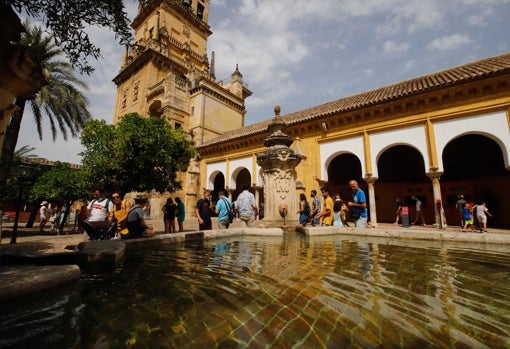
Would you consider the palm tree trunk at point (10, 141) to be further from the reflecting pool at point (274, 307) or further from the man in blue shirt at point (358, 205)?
the man in blue shirt at point (358, 205)

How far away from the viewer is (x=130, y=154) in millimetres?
9383

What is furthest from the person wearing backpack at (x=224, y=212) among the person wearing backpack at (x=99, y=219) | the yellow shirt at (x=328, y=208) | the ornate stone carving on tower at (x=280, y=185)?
the yellow shirt at (x=328, y=208)

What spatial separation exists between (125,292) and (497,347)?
2.57 meters

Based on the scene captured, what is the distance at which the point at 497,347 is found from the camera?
1.35m

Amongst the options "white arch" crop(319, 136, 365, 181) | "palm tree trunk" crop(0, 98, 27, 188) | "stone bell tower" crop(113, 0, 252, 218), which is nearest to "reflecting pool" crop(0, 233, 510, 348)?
"white arch" crop(319, 136, 365, 181)

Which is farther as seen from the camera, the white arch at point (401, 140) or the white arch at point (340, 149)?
the white arch at point (340, 149)

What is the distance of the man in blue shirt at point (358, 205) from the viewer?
601 centimetres

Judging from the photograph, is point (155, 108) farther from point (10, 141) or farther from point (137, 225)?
point (137, 225)

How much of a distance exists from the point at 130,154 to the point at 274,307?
9.22 m

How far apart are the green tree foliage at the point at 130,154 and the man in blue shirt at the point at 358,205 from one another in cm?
722

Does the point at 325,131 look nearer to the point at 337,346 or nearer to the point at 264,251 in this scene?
the point at 264,251

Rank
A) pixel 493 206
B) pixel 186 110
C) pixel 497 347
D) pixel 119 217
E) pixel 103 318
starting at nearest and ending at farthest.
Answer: pixel 497 347
pixel 103 318
pixel 119 217
pixel 493 206
pixel 186 110

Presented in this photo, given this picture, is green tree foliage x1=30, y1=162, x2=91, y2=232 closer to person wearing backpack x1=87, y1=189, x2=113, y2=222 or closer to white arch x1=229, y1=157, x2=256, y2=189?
person wearing backpack x1=87, y1=189, x2=113, y2=222

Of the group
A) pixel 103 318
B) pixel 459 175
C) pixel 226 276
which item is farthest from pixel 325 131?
pixel 103 318
